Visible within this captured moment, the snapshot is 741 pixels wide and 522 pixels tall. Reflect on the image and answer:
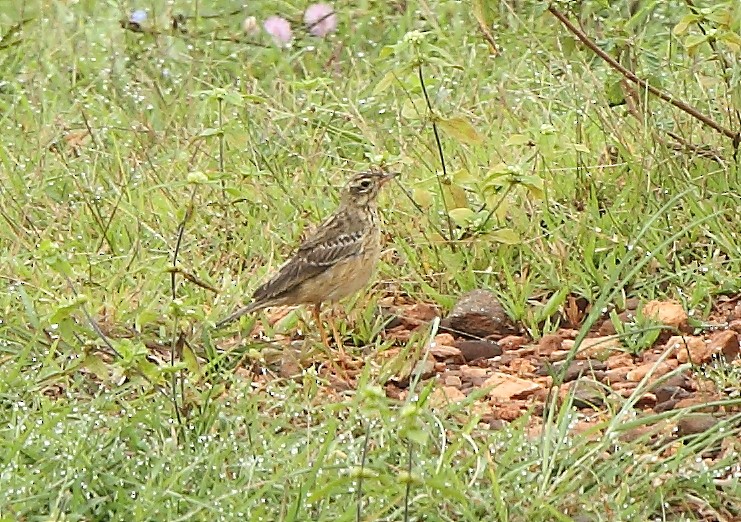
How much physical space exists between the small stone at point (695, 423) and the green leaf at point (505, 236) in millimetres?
1451

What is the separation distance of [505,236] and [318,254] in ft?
2.23

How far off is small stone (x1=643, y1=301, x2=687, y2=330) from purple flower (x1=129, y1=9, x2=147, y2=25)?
4.15 meters

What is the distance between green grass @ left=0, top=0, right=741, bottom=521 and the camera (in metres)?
4.56

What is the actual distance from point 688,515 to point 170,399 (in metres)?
1.57

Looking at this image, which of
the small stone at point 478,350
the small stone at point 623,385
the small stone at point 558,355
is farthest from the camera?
the small stone at point 478,350

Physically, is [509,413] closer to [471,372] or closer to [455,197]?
[471,372]

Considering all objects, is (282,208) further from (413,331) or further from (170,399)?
(170,399)

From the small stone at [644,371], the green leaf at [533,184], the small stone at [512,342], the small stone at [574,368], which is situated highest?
the green leaf at [533,184]

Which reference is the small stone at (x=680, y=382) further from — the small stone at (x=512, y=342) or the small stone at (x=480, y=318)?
the small stone at (x=480, y=318)

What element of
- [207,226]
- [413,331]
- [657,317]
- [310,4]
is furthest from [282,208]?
[310,4]

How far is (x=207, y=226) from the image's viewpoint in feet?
22.7

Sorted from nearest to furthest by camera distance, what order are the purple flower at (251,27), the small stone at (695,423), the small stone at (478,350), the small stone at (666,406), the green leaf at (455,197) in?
the small stone at (695,423)
the small stone at (666,406)
the small stone at (478,350)
the green leaf at (455,197)
the purple flower at (251,27)

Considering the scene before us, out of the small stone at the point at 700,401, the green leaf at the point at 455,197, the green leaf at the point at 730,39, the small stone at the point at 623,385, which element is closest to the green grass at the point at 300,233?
the green leaf at the point at 455,197

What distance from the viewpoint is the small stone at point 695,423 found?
15.7ft
